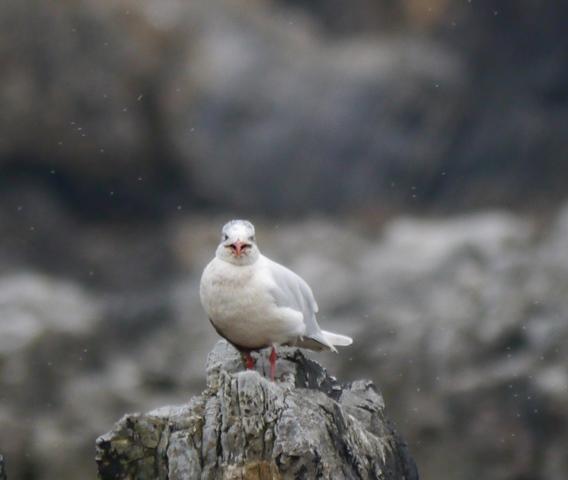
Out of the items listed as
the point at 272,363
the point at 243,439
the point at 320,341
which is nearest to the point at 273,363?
the point at 272,363

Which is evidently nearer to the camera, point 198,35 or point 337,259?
point 337,259

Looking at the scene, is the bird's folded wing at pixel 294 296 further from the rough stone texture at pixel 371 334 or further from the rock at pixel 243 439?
the rough stone texture at pixel 371 334

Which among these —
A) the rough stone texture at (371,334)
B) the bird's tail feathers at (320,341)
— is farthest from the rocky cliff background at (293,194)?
the bird's tail feathers at (320,341)

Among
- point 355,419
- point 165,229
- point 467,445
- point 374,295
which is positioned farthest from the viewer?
point 165,229

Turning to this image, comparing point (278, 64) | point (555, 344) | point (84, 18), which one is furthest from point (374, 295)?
point (84, 18)

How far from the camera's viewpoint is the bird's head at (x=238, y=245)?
8.98 m

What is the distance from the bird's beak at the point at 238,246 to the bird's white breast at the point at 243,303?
0.32 feet

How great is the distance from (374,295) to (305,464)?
1414cm

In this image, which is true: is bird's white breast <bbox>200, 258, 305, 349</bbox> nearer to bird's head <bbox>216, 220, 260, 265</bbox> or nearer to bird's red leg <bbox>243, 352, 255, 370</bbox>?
bird's head <bbox>216, 220, 260, 265</bbox>

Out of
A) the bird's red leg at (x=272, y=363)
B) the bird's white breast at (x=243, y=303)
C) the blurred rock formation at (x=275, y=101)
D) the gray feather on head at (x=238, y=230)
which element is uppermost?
the blurred rock formation at (x=275, y=101)

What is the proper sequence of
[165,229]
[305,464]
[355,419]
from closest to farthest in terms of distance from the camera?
[305,464] → [355,419] → [165,229]

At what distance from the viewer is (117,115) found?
24.8 metres

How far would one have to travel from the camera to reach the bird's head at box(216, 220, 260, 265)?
8.98m

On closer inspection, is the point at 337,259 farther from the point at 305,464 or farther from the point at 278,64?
the point at 305,464
